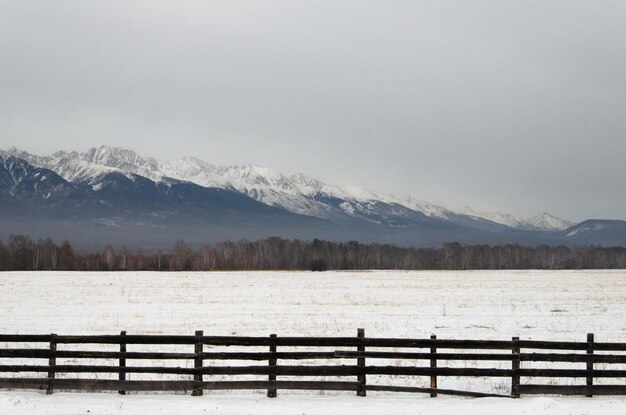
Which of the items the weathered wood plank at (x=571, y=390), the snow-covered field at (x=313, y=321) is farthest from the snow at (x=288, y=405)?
the weathered wood plank at (x=571, y=390)

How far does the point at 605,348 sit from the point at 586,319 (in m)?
19.5

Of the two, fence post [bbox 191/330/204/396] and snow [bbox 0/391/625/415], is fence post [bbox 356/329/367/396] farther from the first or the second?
fence post [bbox 191/330/204/396]

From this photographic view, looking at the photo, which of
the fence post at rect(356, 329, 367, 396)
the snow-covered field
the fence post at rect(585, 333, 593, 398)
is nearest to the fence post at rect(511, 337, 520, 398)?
the snow-covered field

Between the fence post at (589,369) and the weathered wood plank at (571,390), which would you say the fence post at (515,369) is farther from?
the fence post at (589,369)

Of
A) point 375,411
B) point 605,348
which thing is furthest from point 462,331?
point 375,411

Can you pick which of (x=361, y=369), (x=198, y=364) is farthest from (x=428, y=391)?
(x=198, y=364)

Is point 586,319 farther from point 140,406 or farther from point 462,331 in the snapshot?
point 140,406

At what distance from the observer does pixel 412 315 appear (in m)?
36.0

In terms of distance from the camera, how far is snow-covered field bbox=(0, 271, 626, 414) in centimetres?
1464

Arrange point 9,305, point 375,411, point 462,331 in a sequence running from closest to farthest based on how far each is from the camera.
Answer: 1. point 375,411
2. point 462,331
3. point 9,305

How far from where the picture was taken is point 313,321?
32.7 metres

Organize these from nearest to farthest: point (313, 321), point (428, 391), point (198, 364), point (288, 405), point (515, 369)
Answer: point (288, 405)
point (515, 369)
point (198, 364)
point (428, 391)
point (313, 321)

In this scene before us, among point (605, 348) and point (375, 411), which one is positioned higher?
point (605, 348)

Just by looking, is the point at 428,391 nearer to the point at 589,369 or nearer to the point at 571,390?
the point at 571,390
